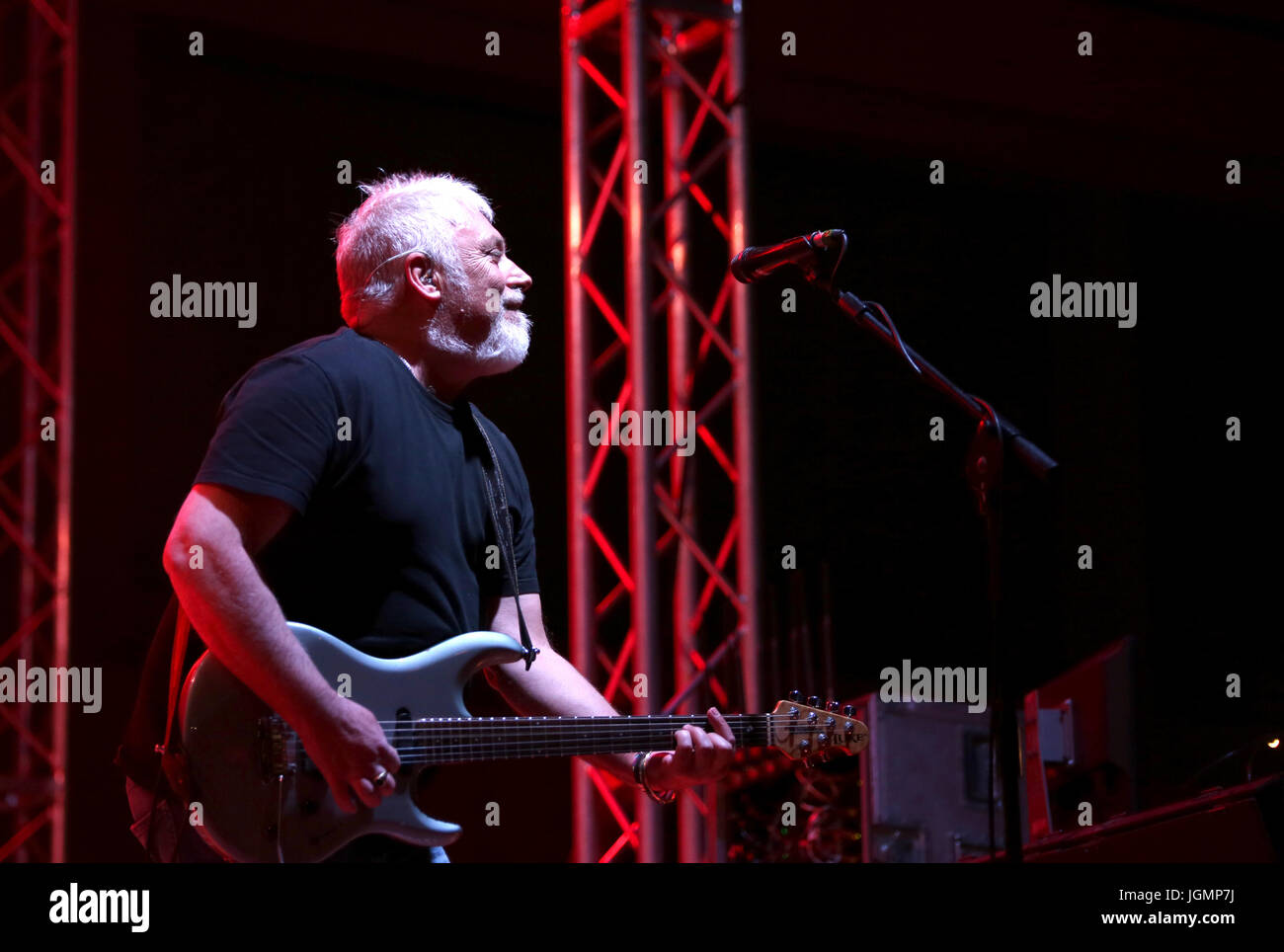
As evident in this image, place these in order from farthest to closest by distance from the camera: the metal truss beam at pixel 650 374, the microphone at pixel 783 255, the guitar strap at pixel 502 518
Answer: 1. the metal truss beam at pixel 650 374
2. the microphone at pixel 783 255
3. the guitar strap at pixel 502 518

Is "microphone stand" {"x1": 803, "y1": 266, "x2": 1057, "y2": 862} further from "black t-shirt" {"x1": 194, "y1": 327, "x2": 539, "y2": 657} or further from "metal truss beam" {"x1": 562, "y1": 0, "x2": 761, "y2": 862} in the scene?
"metal truss beam" {"x1": 562, "y1": 0, "x2": 761, "y2": 862}

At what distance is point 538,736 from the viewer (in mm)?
2531

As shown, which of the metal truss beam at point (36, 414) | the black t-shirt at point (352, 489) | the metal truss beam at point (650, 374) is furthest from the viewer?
the metal truss beam at point (36, 414)

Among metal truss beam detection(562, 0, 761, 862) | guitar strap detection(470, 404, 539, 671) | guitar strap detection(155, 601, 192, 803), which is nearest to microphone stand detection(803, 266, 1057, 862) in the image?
guitar strap detection(470, 404, 539, 671)

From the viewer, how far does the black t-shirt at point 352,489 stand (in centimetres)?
225

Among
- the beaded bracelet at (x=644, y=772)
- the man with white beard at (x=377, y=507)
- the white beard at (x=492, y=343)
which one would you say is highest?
the white beard at (x=492, y=343)

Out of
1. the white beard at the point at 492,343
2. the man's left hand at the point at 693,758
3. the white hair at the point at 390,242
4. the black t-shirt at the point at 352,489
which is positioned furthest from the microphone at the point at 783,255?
the man's left hand at the point at 693,758

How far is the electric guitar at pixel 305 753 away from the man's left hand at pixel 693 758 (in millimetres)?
220

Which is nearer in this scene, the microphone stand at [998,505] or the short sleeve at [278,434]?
the short sleeve at [278,434]

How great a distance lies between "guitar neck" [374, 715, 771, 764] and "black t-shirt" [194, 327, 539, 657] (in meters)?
0.15

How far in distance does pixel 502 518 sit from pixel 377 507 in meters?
0.37

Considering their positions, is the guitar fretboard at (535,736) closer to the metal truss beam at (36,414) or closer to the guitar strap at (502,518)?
the guitar strap at (502,518)

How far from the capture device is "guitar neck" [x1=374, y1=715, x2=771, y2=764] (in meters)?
2.31
